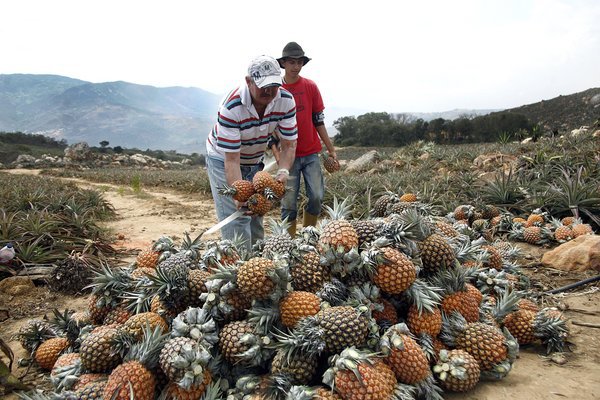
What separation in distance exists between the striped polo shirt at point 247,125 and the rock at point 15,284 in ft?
7.64

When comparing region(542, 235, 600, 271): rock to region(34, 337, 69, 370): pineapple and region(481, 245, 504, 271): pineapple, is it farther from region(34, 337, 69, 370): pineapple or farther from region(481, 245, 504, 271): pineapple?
region(34, 337, 69, 370): pineapple

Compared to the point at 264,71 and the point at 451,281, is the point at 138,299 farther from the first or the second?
the point at 264,71

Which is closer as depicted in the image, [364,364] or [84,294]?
[364,364]

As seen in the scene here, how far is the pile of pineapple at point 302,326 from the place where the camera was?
5.72 ft

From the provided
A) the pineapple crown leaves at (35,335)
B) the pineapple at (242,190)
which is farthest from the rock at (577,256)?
the pineapple crown leaves at (35,335)

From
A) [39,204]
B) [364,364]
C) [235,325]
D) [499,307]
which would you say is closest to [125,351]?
[235,325]

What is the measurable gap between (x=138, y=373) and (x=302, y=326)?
30.4 inches

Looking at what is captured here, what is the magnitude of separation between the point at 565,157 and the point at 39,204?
31.8 feet

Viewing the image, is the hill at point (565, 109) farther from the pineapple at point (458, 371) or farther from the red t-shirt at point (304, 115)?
the pineapple at point (458, 371)

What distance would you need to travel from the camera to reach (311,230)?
2.45 meters

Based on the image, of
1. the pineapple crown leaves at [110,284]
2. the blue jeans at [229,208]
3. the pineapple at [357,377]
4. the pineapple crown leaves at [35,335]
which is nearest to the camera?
the pineapple at [357,377]

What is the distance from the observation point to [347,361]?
1.67 meters

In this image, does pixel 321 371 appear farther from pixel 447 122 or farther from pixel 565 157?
pixel 447 122

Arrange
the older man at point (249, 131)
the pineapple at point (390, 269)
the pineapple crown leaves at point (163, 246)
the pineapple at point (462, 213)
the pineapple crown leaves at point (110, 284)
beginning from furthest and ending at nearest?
1. the pineapple at point (462, 213)
2. the older man at point (249, 131)
3. the pineapple crown leaves at point (163, 246)
4. the pineapple crown leaves at point (110, 284)
5. the pineapple at point (390, 269)
